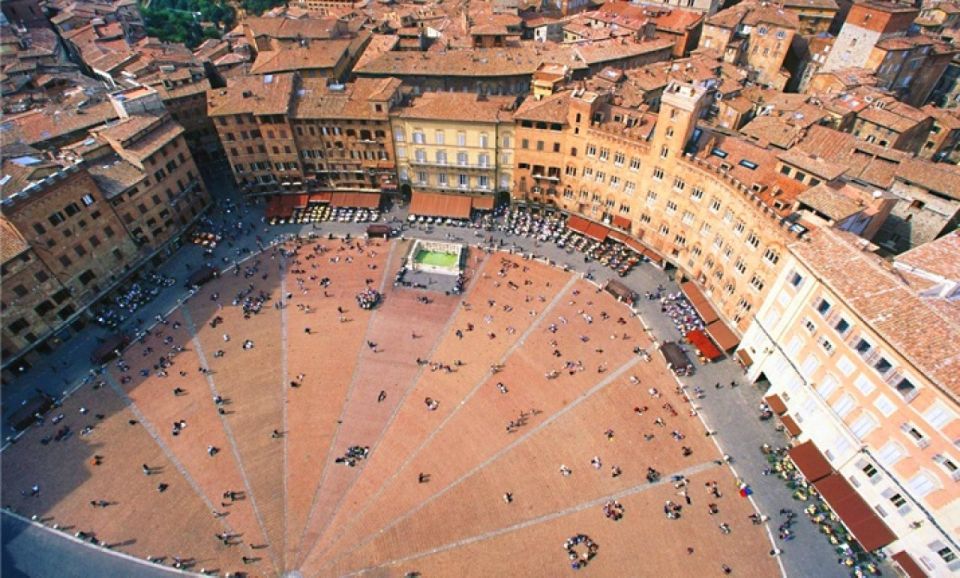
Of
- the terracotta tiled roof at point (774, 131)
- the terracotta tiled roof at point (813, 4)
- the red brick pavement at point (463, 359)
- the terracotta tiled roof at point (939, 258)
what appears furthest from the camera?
the terracotta tiled roof at point (813, 4)

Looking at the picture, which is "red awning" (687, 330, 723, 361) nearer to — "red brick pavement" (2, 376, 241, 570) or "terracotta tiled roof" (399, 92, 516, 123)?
"terracotta tiled roof" (399, 92, 516, 123)

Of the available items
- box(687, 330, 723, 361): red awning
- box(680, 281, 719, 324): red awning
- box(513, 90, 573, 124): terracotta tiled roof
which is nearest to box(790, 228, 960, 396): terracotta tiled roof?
box(680, 281, 719, 324): red awning

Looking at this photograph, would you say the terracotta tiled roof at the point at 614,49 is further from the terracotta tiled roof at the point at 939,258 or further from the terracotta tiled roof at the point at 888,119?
the terracotta tiled roof at the point at 939,258

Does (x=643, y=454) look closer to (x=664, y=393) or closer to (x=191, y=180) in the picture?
(x=664, y=393)

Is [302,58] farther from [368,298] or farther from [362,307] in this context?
[362,307]

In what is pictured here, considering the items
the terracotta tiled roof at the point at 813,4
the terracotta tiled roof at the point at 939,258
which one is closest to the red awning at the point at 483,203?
the terracotta tiled roof at the point at 939,258

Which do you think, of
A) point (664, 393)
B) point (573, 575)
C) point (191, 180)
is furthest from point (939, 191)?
point (191, 180)
